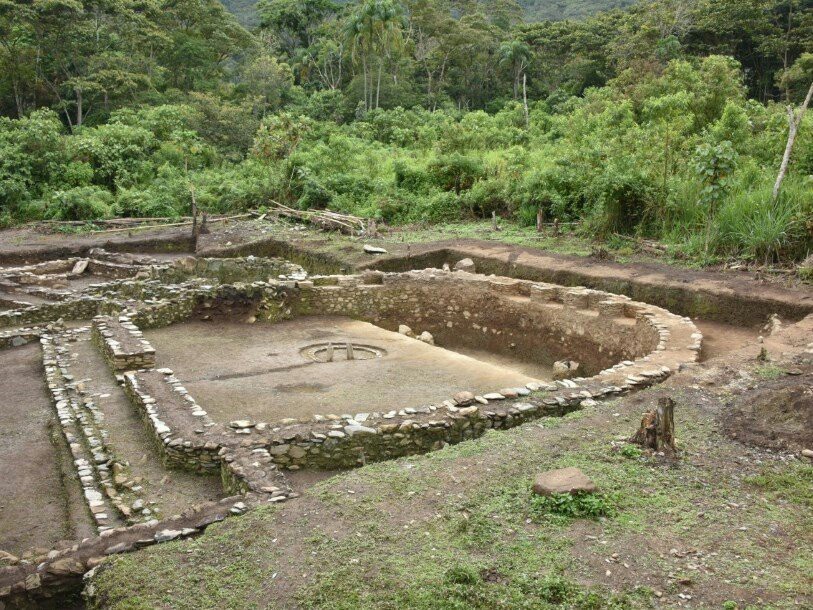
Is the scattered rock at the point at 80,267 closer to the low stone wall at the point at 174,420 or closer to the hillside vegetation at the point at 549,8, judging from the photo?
the low stone wall at the point at 174,420

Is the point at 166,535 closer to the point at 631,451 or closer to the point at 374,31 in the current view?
the point at 631,451

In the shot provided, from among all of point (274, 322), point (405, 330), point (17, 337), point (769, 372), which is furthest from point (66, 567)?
point (405, 330)

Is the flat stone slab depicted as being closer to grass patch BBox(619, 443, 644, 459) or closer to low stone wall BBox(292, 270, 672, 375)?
grass patch BBox(619, 443, 644, 459)

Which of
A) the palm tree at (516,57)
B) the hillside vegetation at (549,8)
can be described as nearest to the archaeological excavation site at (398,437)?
the palm tree at (516,57)

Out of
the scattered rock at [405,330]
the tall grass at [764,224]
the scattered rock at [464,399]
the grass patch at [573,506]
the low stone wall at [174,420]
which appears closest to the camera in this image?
the grass patch at [573,506]

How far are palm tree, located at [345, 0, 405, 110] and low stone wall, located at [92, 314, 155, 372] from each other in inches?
1208

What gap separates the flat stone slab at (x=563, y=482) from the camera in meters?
5.79

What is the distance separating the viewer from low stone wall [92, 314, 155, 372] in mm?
10625

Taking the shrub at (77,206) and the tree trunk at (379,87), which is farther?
the tree trunk at (379,87)

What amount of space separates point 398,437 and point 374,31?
3647cm

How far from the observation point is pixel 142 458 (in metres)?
8.20

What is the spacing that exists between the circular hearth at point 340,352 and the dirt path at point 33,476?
4.13m

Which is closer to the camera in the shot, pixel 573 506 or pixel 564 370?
pixel 573 506

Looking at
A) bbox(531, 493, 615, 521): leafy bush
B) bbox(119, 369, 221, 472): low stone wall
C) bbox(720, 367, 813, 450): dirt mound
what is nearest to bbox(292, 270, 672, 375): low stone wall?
bbox(720, 367, 813, 450): dirt mound
